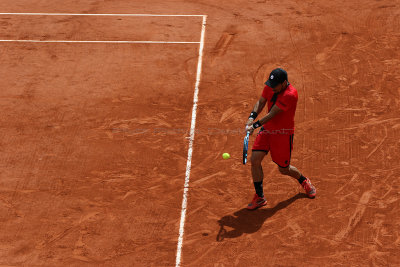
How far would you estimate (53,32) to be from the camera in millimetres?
15367

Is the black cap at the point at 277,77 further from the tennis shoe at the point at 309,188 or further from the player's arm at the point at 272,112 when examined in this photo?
the tennis shoe at the point at 309,188

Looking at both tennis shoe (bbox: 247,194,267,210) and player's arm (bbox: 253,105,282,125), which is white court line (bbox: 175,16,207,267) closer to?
tennis shoe (bbox: 247,194,267,210)

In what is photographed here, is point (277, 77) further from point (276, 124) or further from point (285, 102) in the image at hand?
point (276, 124)

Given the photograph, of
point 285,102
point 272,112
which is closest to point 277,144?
point 272,112

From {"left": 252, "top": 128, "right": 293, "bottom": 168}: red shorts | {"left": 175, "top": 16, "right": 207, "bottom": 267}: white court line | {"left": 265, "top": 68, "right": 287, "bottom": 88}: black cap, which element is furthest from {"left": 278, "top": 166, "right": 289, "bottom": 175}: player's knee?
{"left": 175, "top": 16, "right": 207, "bottom": 267}: white court line

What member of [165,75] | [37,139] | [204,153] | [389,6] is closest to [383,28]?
[389,6]

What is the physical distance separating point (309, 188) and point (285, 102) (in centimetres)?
175

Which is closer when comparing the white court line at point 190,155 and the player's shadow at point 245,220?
the white court line at point 190,155

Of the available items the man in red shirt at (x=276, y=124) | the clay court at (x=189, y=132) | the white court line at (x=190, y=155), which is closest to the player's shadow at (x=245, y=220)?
the clay court at (x=189, y=132)

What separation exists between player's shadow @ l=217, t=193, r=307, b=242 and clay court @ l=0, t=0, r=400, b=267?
1.0 inches

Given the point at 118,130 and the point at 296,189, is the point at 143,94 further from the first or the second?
the point at 296,189

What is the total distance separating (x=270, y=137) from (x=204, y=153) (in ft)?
6.95

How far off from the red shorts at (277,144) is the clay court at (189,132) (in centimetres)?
94

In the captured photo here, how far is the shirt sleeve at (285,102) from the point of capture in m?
8.52
